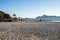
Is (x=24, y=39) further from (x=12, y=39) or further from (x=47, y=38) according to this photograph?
(x=47, y=38)

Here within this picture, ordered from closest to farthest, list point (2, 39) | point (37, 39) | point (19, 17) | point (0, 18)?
point (2, 39), point (37, 39), point (0, 18), point (19, 17)

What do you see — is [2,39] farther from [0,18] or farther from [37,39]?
[0,18]

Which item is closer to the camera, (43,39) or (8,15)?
(43,39)

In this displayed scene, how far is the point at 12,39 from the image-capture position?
30.1 feet

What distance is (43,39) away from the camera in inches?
421

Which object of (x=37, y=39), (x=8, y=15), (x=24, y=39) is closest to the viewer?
(x=24, y=39)

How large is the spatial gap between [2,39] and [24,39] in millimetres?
1596

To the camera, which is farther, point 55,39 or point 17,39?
point 55,39

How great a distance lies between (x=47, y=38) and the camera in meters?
11.0

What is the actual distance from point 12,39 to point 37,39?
2.26 metres

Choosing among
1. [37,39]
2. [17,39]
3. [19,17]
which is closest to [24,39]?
[17,39]

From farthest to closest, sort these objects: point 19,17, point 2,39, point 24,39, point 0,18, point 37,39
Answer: point 19,17
point 0,18
point 37,39
point 24,39
point 2,39

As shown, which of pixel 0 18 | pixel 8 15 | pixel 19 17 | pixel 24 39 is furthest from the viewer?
pixel 19 17

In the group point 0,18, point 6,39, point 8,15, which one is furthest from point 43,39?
point 8,15
